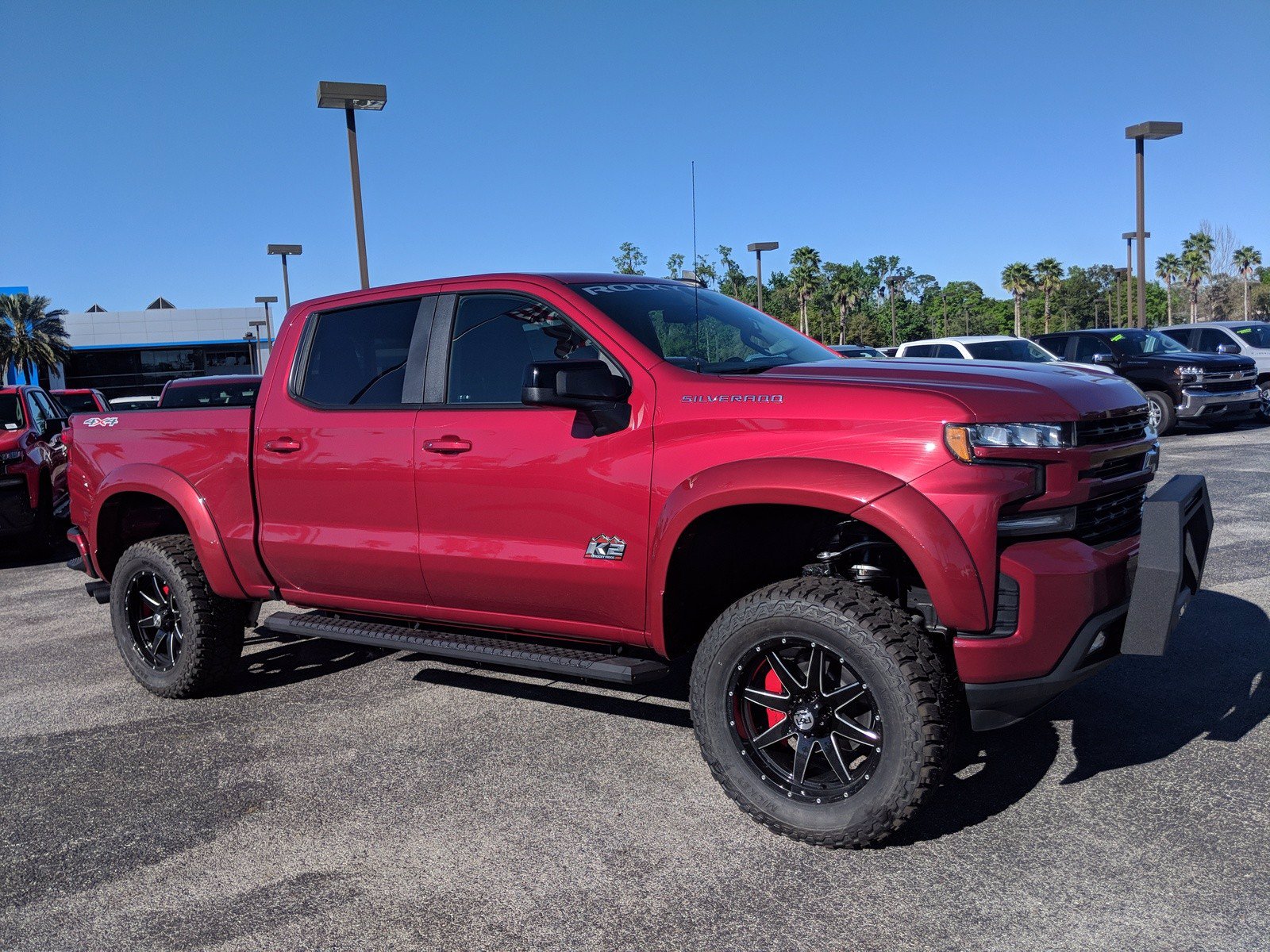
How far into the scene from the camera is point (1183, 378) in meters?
16.2

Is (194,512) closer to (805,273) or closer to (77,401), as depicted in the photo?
(77,401)

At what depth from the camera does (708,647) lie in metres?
3.63

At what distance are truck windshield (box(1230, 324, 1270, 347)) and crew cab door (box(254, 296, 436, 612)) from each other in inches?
720

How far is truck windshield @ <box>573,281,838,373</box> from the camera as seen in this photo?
13.4ft

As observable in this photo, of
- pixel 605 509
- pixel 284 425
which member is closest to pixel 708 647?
pixel 605 509

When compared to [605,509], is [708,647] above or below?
below

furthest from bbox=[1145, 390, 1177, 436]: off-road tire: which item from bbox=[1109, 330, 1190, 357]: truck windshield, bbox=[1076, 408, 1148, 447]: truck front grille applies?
bbox=[1076, 408, 1148, 447]: truck front grille

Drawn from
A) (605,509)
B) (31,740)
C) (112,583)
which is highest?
(605,509)

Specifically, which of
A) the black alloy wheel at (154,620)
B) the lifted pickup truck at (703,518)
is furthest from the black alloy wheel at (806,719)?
the black alloy wheel at (154,620)

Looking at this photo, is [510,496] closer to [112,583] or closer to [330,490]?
[330,490]

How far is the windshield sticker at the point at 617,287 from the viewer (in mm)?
4309

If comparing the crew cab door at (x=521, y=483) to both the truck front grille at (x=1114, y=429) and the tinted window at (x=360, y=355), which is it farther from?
the truck front grille at (x=1114, y=429)

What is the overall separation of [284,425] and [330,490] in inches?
17.4

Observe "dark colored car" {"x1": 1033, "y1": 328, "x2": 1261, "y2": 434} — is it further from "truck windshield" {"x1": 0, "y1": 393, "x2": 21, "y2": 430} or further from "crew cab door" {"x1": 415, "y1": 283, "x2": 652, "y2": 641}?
"truck windshield" {"x1": 0, "y1": 393, "x2": 21, "y2": 430}
